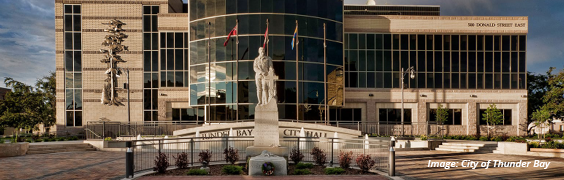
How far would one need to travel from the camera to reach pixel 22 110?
38.1 metres

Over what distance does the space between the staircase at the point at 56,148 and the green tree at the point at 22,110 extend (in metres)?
9.42

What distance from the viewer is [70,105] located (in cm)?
3838

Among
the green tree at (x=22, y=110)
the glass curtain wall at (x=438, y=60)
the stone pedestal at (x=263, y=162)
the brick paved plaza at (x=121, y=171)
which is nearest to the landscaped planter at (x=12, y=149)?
the brick paved plaza at (x=121, y=171)

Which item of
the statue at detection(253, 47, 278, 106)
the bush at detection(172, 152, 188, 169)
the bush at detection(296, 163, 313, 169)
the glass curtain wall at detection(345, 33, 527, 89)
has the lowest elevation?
the bush at detection(296, 163, 313, 169)

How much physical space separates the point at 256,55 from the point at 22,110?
25.4 metres

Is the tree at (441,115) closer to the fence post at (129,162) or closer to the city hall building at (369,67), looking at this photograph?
the city hall building at (369,67)

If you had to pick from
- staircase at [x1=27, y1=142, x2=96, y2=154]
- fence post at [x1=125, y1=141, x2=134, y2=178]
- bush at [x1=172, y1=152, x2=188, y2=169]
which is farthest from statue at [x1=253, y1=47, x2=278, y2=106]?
staircase at [x1=27, y1=142, x2=96, y2=154]

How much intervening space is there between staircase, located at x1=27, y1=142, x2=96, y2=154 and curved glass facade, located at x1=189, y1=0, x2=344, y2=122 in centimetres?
1169

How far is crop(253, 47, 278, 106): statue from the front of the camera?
14.8 m

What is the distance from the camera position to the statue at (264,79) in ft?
48.5

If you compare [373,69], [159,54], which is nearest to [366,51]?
[373,69]

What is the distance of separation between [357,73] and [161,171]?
2804 cm

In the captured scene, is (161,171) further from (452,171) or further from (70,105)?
(70,105)

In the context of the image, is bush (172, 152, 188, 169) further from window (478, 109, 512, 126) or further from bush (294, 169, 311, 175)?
window (478, 109, 512, 126)
